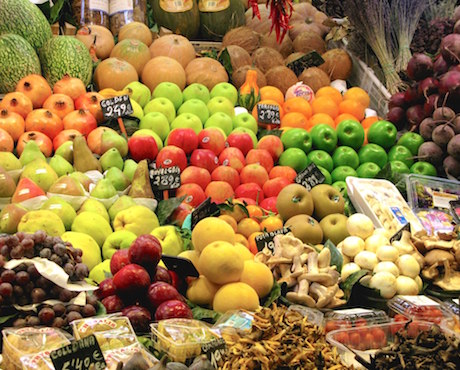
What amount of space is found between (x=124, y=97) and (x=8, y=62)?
0.85 metres

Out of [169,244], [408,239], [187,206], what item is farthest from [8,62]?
[408,239]

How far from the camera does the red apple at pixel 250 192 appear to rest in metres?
3.32

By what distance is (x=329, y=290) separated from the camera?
2.28 meters

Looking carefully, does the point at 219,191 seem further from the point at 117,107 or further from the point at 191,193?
the point at 117,107

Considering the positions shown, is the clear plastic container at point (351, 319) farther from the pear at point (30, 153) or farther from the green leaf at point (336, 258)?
the pear at point (30, 153)

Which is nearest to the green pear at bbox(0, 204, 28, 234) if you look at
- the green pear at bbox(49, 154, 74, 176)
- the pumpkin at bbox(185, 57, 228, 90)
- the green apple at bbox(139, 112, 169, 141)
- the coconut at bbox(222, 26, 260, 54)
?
the green pear at bbox(49, 154, 74, 176)

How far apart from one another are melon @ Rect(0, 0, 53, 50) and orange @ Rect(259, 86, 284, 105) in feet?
5.45

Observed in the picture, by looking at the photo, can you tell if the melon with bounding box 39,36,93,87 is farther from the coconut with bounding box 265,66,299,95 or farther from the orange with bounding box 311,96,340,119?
the orange with bounding box 311,96,340,119

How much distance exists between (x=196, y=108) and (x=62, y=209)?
150 cm

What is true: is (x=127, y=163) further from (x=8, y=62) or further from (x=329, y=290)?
(x=329, y=290)

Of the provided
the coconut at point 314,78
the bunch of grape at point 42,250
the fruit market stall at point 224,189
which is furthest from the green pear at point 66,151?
the coconut at point 314,78

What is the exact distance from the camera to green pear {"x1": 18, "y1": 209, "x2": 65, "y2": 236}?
2428 mm

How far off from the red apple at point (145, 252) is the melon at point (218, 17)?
371 centimetres

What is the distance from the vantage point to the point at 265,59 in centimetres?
485
